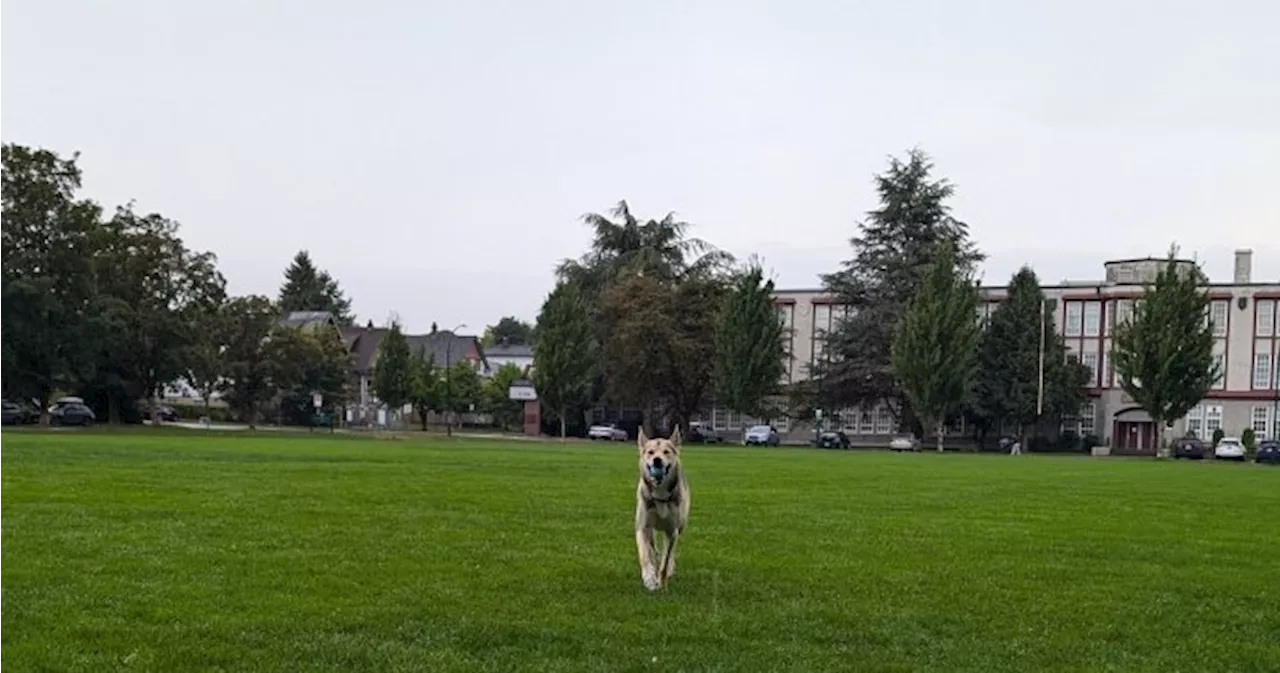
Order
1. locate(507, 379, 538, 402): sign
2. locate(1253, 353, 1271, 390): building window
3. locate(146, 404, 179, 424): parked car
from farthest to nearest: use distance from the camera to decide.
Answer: locate(146, 404, 179, 424): parked car < locate(507, 379, 538, 402): sign < locate(1253, 353, 1271, 390): building window

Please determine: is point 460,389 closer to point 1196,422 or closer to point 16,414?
point 16,414

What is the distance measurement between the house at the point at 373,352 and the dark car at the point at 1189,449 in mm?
69191

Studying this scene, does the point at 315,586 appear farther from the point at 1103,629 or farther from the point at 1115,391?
the point at 1115,391

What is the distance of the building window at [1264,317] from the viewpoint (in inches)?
3789

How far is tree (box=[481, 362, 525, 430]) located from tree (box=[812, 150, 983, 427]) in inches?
1110

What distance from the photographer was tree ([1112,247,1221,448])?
72438mm

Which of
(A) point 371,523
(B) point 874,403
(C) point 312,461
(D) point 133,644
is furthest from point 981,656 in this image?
(B) point 874,403

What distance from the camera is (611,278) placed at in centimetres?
9756

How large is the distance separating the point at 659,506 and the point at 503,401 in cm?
9847

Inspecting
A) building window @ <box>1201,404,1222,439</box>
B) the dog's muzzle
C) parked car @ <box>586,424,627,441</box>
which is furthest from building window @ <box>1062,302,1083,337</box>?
the dog's muzzle

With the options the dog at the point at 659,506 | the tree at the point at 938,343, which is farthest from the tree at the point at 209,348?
the dog at the point at 659,506

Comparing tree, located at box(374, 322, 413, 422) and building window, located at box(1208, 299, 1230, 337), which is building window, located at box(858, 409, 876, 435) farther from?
tree, located at box(374, 322, 413, 422)

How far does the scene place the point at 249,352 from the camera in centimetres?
8731

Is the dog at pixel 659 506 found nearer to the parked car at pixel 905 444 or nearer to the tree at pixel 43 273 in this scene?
the tree at pixel 43 273
